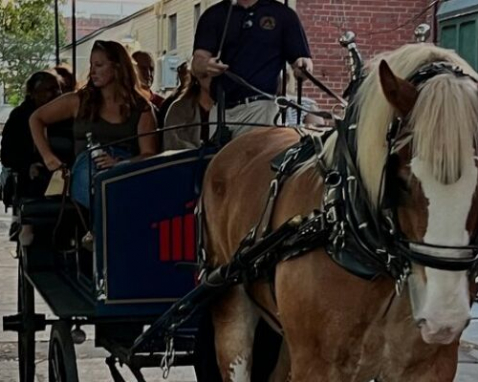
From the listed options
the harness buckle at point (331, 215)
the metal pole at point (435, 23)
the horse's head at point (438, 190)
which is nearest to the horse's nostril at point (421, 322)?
the horse's head at point (438, 190)

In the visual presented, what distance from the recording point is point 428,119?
3256 mm

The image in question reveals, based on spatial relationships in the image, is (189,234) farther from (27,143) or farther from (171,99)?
(27,143)

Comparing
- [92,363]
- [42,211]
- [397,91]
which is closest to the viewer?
[397,91]

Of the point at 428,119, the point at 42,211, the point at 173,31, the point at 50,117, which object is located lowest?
the point at 173,31

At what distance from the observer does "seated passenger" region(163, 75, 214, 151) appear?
5.95 metres

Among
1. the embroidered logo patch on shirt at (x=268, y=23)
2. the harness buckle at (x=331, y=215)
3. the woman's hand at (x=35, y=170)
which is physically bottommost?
the woman's hand at (x=35, y=170)

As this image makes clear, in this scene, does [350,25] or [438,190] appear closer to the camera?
[438,190]

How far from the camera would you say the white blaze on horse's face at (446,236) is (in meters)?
3.21

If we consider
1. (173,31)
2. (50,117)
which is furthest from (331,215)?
(173,31)

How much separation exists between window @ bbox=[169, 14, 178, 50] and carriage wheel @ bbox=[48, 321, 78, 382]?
47.8ft

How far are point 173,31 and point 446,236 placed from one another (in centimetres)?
1744

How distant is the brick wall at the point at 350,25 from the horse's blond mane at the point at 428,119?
10968 millimetres

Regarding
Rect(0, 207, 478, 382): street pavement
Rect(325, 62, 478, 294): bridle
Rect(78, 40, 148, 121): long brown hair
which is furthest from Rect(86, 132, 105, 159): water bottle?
Rect(0, 207, 478, 382): street pavement

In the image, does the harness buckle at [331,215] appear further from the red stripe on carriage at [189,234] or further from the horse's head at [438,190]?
the red stripe on carriage at [189,234]
